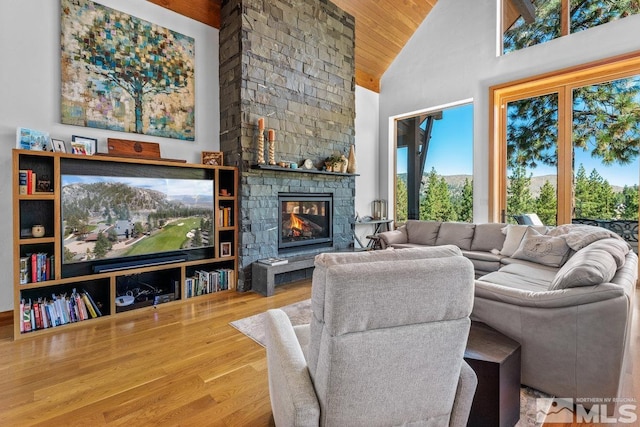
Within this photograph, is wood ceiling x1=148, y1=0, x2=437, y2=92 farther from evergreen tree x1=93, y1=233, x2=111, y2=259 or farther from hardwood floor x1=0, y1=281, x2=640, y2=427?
hardwood floor x1=0, y1=281, x2=640, y2=427

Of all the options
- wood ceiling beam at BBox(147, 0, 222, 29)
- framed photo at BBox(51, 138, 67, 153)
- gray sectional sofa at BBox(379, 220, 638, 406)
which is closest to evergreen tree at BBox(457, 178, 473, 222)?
gray sectional sofa at BBox(379, 220, 638, 406)

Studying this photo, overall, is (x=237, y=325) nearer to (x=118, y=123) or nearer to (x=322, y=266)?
(x=322, y=266)

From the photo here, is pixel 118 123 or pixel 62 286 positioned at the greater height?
pixel 118 123

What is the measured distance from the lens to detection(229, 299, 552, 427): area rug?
1.58m

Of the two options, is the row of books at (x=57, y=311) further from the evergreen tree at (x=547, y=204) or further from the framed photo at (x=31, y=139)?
the evergreen tree at (x=547, y=204)

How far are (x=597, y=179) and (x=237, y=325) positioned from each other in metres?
4.79

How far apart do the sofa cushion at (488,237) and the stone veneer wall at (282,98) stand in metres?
1.87

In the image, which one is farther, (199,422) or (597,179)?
(597,179)

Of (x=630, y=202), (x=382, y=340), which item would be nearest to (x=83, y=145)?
(x=382, y=340)

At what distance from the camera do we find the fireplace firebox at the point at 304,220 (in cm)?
429

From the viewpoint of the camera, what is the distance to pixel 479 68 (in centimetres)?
496

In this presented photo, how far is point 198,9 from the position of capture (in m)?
3.79

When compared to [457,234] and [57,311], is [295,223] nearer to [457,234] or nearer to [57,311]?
[457,234]

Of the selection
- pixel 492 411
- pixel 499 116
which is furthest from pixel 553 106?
pixel 492 411
